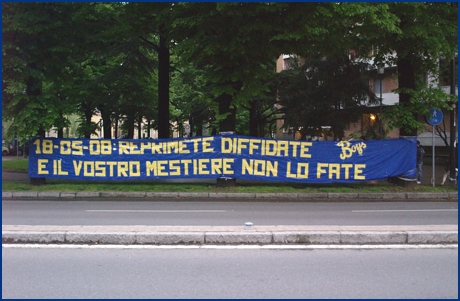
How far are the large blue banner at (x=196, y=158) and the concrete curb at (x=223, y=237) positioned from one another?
928 centimetres

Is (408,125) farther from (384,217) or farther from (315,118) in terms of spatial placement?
(315,118)

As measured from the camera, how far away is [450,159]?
17.7 m

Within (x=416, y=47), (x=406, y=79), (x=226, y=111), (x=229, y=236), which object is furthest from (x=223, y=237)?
(x=406, y=79)

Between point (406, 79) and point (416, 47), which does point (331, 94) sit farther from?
point (416, 47)

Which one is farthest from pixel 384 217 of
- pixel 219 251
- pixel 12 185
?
pixel 12 185

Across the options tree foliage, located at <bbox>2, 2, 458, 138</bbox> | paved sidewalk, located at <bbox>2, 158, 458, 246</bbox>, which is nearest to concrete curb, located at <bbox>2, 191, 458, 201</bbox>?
tree foliage, located at <bbox>2, 2, 458, 138</bbox>

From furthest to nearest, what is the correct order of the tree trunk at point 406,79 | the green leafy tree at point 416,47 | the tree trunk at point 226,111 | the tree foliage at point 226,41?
the tree trunk at point 406,79, the tree trunk at point 226,111, the green leafy tree at point 416,47, the tree foliage at point 226,41

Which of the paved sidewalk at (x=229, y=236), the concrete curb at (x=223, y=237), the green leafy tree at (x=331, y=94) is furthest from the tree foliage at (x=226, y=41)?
the concrete curb at (x=223, y=237)

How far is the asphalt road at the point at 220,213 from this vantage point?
9.34 metres

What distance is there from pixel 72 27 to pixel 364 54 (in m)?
12.3

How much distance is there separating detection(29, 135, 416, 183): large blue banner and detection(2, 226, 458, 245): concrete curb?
928cm

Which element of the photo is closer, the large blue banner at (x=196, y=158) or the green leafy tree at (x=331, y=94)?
the large blue banner at (x=196, y=158)

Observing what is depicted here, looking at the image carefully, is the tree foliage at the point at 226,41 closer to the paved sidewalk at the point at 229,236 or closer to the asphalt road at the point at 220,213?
the asphalt road at the point at 220,213

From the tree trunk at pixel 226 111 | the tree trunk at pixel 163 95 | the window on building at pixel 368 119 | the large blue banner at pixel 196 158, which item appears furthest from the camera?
the window on building at pixel 368 119
